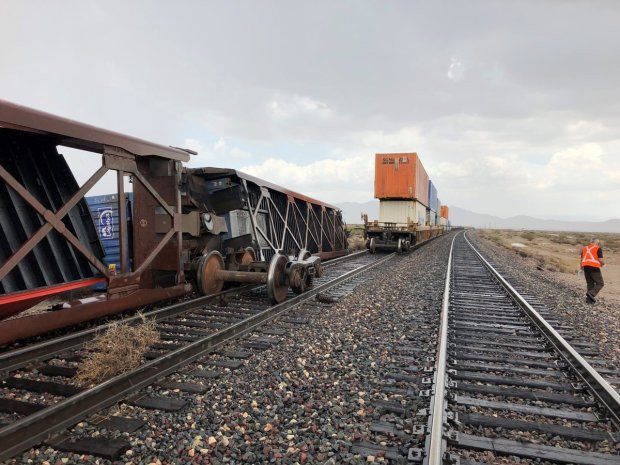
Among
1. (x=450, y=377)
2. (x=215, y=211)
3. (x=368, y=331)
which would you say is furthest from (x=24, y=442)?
(x=215, y=211)

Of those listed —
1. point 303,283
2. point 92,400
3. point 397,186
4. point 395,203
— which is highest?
point 397,186

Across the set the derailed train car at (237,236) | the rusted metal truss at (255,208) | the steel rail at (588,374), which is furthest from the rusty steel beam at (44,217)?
the steel rail at (588,374)

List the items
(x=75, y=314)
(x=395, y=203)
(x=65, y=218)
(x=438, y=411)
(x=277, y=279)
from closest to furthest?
(x=438, y=411) < (x=75, y=314) < (x=65, y=218) < (x=277, y=279) < (x=395, y=203)

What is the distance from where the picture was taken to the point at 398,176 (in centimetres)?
2034

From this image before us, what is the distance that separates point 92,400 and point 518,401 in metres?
3.73

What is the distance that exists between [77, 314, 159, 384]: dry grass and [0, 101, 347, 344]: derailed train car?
2.88ft

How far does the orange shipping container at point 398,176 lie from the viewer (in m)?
20.2

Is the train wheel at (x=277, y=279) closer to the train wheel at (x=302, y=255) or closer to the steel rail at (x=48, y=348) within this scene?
the train wheel at (x=302, y=255)

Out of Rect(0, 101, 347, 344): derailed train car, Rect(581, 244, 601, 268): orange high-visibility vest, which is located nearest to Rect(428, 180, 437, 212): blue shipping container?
Rect(581, 244, 601, 268): orange high-visibility vest

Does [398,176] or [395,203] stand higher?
[398,176]

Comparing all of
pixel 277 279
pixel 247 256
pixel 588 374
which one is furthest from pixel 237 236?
pixel 588 374

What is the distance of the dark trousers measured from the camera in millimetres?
9301

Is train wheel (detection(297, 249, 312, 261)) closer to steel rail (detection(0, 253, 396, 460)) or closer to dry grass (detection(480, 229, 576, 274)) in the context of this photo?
steel rail (detection(0, 253, 396, 460))

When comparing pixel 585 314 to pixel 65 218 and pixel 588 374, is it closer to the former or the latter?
pixel 588 374
